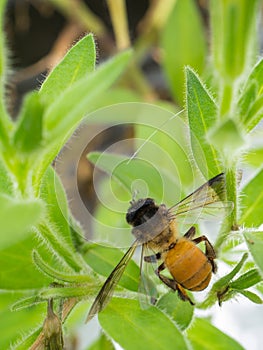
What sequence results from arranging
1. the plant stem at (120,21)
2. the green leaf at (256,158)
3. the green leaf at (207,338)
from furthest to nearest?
1. the plant stem at (120,21)
2. the green leaf at (256,158)
3. the green leaf at (207,338)

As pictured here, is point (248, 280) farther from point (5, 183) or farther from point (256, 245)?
point (5, 183)

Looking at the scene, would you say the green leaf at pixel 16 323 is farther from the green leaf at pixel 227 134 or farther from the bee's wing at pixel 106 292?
the green leaf at pixel 227 134

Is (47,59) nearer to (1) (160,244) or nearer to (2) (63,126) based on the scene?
(1) (160,244)

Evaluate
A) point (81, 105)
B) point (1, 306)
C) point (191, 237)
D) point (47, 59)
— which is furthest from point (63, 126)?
point (47, 59)

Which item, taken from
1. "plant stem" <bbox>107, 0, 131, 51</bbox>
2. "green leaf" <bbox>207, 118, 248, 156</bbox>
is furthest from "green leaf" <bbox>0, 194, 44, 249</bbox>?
"plant stem" <bbox>107, 0, 131, 51</bbox>

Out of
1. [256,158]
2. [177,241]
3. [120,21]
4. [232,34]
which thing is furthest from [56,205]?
[120,21]

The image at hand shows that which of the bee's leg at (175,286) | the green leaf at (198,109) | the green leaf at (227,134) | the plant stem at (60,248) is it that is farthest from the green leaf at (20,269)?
the green leaf at (227,134)

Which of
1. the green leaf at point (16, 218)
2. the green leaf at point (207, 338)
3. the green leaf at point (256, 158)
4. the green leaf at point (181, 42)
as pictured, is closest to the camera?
the green leaf at point (16, 218)
